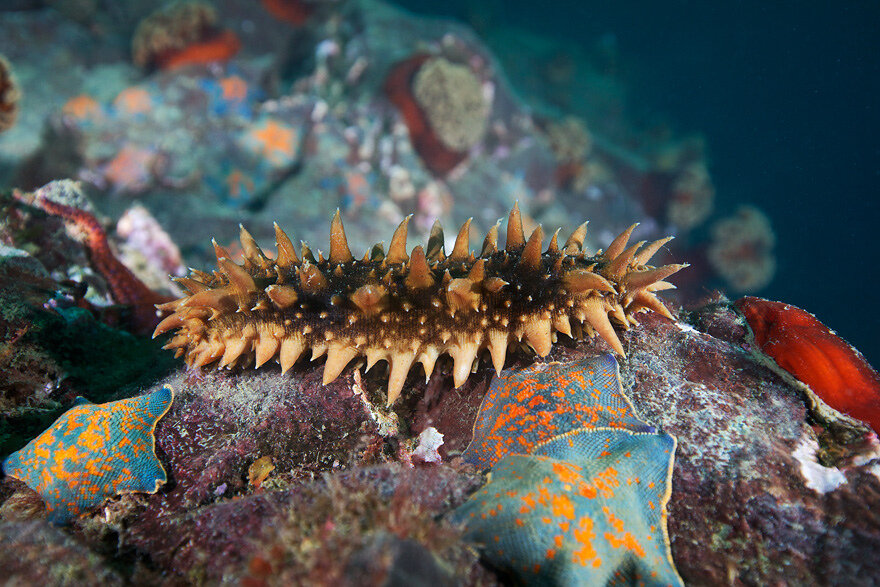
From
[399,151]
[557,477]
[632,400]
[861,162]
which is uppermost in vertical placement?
[861,162]

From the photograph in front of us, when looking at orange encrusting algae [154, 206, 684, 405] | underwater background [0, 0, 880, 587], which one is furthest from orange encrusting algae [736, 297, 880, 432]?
orange encrusting algae [154, 206, 684, 405]

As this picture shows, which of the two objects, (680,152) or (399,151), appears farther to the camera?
(680,152)

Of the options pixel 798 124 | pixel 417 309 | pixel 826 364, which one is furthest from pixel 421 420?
pixel 798 124

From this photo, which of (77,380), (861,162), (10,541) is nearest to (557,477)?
(10,541)

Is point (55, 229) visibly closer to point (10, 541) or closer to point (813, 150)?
point (10, 541)

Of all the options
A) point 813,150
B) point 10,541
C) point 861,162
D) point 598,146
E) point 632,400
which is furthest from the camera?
point 813,150

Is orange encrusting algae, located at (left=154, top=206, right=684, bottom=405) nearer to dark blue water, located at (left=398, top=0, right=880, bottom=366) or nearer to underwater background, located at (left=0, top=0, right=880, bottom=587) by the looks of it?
underwater background, located at (left=0, top=0, right=880, bottom=587)

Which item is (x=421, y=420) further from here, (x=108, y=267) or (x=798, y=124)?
(x=798, y=124)

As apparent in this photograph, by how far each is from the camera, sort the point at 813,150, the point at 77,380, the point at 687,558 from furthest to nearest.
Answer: the point at 813,150
the point at 77,380
the point at 687,558
